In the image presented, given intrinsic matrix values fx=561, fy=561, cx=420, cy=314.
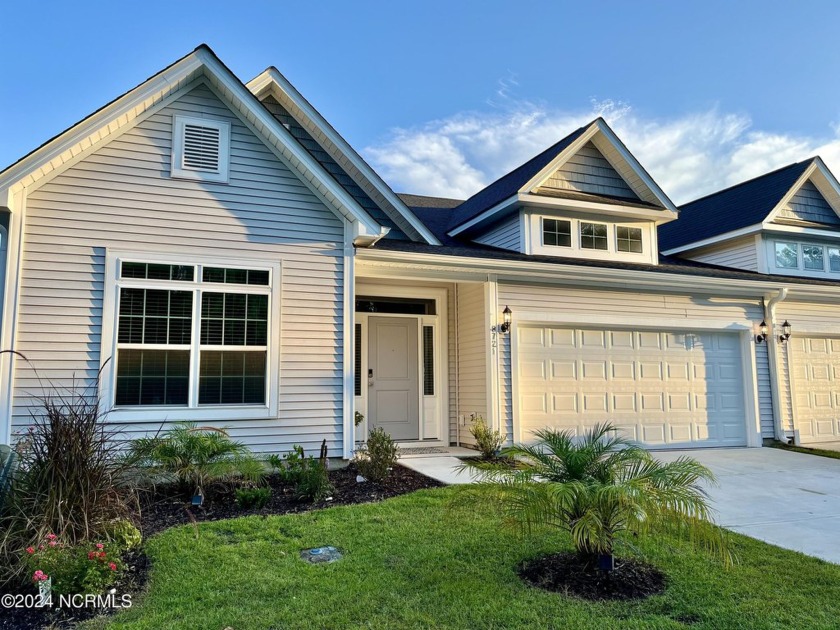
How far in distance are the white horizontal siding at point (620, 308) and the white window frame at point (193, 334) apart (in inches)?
142

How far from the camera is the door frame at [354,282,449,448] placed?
30.1 ft

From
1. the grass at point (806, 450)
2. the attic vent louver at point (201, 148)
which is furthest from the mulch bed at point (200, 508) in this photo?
the grass at point (806, 450)

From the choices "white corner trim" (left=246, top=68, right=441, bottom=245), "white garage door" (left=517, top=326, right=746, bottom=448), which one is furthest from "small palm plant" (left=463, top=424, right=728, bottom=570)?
"white corner trim" (left=246, top=68, right=441, bottom=245)

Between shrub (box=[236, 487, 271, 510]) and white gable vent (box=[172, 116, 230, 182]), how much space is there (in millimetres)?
3810

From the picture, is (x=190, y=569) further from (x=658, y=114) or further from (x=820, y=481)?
(x=658, y=114)

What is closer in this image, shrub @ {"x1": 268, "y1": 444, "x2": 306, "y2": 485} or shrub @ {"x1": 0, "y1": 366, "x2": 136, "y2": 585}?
shrub @ {"x1": 0, "y1": 366, "x2": 136, "y2": 585}

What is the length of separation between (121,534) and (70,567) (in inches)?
21.6

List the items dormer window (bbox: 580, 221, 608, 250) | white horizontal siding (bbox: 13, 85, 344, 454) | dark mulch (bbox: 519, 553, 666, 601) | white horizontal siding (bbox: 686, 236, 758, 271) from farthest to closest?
white horizontal siding (bbox: 686, 236, 758, 271)
dormer window (bbox: 580, 221, 608, 250)
white horizontal siding (bbox: 13, 85, 344, 454)
dark mulch (bbox: 519, 553, 666, 601)

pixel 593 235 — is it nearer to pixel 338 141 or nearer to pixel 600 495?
pixel 338 141

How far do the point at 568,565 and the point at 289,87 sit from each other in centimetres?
822

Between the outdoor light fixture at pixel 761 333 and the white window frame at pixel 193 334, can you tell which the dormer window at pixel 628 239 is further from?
the white window frame at pixel 193 334

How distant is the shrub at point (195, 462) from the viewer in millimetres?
5520

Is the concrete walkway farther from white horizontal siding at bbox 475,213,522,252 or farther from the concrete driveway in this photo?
white horizontal siding at bbox 475,213,522,252

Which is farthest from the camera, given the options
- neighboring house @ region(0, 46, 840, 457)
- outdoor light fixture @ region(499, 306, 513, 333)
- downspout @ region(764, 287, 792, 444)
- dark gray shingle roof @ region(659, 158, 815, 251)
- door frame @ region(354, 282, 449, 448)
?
dark gray shingle roof @ region(659, 158, 815, 251)
